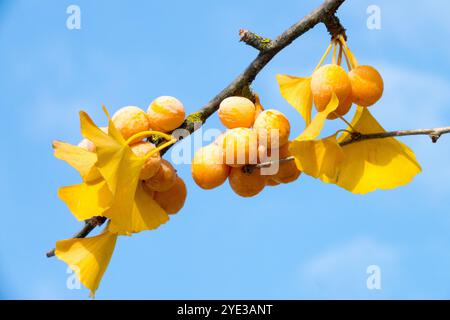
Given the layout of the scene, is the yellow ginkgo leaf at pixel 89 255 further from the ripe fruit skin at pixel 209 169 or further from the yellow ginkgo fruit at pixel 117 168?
the ripe fruit skin at pixel 209 169

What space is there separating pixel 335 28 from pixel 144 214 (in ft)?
1.87

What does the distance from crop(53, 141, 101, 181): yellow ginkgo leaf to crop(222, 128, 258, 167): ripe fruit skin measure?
258 millimetres

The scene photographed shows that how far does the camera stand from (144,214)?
140 centimetres

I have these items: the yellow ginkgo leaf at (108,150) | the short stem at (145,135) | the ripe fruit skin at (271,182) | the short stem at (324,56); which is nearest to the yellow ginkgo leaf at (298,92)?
the short stem at (324,56)

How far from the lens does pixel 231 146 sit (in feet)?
4.49

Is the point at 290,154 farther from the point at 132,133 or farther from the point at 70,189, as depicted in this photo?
the point at 70,189

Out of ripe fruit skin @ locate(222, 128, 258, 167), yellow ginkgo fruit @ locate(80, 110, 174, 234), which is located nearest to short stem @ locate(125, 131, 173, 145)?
yellow ginkgo fruit @ locate(80, 110, 174, 234)

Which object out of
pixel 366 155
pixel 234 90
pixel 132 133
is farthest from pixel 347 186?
pixel 132 133

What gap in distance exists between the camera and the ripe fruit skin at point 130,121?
1.42 meters

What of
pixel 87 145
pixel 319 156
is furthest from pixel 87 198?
pixel 319 156

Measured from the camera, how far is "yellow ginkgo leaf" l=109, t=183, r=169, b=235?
4.52ft

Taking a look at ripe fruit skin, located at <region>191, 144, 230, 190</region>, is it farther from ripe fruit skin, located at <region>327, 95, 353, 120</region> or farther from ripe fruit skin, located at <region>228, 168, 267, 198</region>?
ripe fruit skin, located at <region>327, 95, 353, 120</region>

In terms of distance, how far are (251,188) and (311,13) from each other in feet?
1.37

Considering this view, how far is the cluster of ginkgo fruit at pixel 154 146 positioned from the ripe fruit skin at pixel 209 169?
56 millimetres
